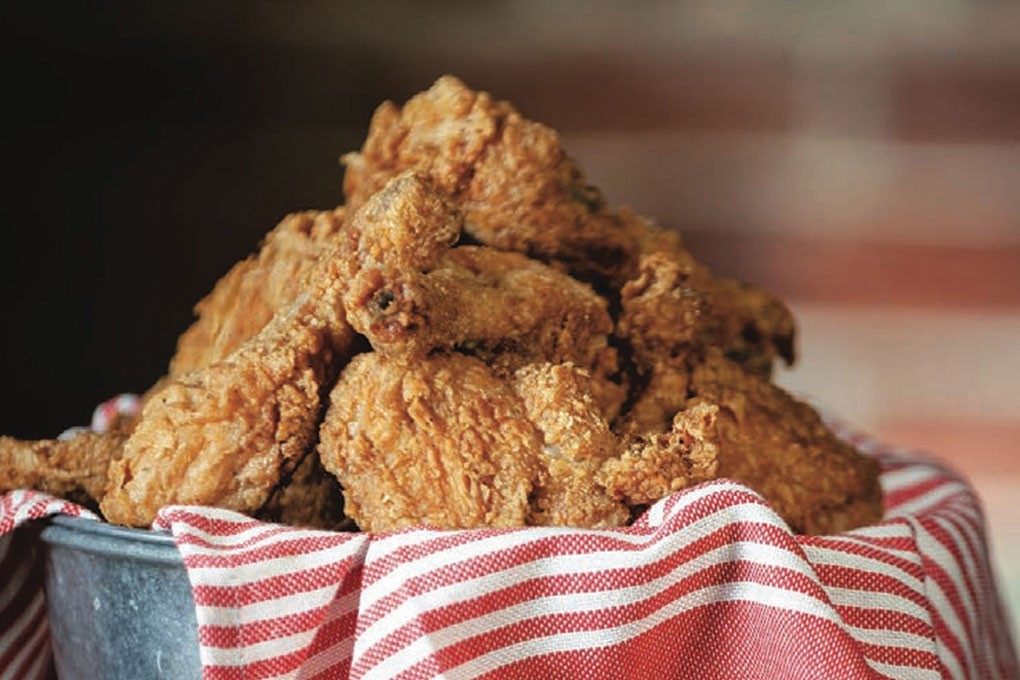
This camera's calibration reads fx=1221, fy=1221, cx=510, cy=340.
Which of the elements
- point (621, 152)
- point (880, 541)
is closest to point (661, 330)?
point (880, 541)

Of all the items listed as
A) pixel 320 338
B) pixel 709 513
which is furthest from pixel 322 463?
pixel 709 513

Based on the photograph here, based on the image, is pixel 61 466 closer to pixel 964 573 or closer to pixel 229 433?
pixel 229 433

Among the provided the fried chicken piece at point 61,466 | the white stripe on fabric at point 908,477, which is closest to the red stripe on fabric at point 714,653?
the fried chicken piece at point 61,466

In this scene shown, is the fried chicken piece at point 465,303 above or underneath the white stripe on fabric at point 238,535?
above

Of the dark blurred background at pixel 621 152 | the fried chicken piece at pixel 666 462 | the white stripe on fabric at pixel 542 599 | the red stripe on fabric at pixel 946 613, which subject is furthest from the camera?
the dark blurred background at pixel 621 152

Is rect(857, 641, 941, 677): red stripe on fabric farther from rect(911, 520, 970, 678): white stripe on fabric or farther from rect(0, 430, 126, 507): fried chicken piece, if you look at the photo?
rect(0, 430, 126, 507): fried chicken piece

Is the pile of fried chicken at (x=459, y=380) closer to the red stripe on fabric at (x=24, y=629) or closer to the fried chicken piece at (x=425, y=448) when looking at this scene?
the fried chicken piece at (x=425, y=448)
